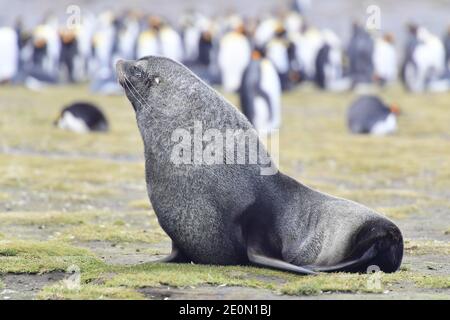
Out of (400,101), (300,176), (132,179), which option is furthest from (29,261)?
(400,101)

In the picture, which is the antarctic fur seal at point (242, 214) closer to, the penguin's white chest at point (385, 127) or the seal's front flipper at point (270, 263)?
the seal's front flipper at point (270, 263)

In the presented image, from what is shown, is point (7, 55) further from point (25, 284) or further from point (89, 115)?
point (25, 284)

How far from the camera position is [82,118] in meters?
23.4

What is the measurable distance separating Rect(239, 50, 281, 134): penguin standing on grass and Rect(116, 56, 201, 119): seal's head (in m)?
14.9

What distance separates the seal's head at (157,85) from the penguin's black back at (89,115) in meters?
14.3

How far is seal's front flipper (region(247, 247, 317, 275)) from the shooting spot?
8039 millimetres

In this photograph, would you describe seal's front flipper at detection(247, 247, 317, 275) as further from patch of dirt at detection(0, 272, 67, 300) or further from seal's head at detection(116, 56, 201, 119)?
patch of dirt at detection(0, 272, 67, 300)

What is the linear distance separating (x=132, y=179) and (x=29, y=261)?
7.99 metres

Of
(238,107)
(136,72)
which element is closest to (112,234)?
(136,72)

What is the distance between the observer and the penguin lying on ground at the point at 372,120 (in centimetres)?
2478

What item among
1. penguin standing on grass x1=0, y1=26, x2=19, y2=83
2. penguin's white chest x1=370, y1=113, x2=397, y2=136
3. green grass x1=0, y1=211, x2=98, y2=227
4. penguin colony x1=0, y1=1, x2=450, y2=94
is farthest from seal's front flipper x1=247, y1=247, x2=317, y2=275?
penguin standing on grass x1=0, y1=26, x2=19, y2=83
